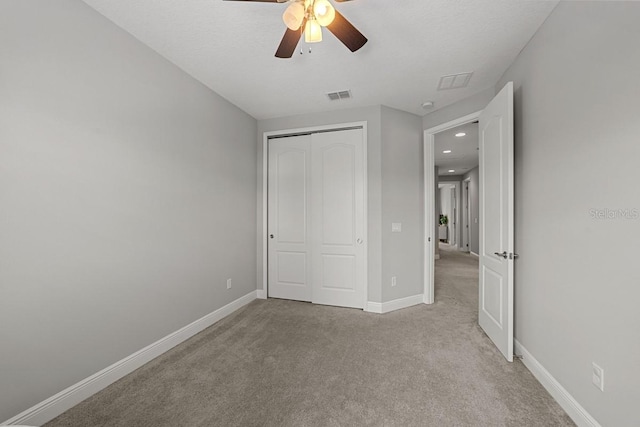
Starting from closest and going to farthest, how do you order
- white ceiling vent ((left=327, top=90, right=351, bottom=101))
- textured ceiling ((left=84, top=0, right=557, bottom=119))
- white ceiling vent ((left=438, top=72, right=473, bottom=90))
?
textured ceiling ((left=84, top=0, right=557, bottom=119)) → white ceiling vent ((left=438, top=72, right=473, bottom=90)) → white ceiling vent ((left=327, top=90, right=351, bottom=101))

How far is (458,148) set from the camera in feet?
18.5

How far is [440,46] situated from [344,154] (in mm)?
1562

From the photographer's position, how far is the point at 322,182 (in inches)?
136

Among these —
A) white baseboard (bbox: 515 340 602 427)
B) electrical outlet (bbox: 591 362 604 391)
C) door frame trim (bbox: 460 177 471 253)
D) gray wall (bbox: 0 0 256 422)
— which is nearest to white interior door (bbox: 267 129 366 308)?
gray wall (bbox: 0 0 256 422)

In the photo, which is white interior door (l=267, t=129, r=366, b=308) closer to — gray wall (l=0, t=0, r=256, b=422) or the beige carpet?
the beige carpet

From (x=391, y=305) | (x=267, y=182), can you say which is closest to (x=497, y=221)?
(x=391, y=305)

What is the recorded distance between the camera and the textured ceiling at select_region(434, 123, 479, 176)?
14.8ft

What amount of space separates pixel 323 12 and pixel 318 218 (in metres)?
2.43

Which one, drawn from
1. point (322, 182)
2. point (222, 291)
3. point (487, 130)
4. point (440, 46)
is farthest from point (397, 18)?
point (222, 291)

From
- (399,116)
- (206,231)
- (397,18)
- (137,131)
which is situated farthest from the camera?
(399,116)

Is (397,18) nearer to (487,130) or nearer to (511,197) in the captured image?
(487,130)

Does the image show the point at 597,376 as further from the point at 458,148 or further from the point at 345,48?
the point at 458,148

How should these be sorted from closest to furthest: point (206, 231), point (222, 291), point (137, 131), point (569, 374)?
point (569, 374)
point (137, 131)
point (206, 231)
point (222, 291)

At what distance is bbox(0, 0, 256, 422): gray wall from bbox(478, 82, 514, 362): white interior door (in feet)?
9.58
